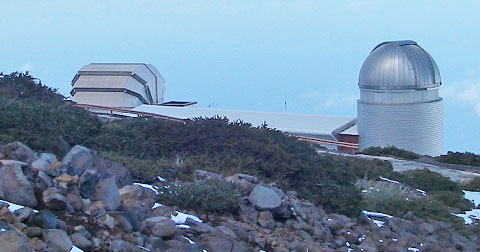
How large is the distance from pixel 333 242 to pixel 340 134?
100 ft

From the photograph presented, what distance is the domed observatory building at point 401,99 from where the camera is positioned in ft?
120

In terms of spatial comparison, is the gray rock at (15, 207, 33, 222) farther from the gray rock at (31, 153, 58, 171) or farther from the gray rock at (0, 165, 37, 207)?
the gray rock at (31, 153, 58, 171)

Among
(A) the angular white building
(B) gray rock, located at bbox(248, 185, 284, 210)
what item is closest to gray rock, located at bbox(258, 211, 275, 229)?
(B) gray rock, located at bbox(248, 185, 284, 210)

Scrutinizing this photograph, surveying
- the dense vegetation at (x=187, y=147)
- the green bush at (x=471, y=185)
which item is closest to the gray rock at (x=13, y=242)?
the dense vegetation at (x=187, y=147)

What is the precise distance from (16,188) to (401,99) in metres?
31.1

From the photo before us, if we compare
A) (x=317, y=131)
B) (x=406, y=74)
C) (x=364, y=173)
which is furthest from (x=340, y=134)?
(x=364, y=173)

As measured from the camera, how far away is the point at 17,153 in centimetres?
823

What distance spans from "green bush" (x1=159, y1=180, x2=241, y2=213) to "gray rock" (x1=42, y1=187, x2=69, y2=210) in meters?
1.67

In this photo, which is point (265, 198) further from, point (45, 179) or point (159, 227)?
point (45, 179)

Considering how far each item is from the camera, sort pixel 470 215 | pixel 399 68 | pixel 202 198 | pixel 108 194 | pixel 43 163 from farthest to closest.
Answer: pixel 399 68
pixel 470 215
pixel 202 198
pixel 43 163
pixel 108 194

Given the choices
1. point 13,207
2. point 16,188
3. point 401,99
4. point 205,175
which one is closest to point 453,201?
point 205,175

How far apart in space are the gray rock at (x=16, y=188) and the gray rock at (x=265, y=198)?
8.60ft

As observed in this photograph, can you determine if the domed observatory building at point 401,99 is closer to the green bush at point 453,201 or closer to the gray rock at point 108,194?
the green bush at point 453,201

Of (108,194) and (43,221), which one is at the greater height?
(108,194)
